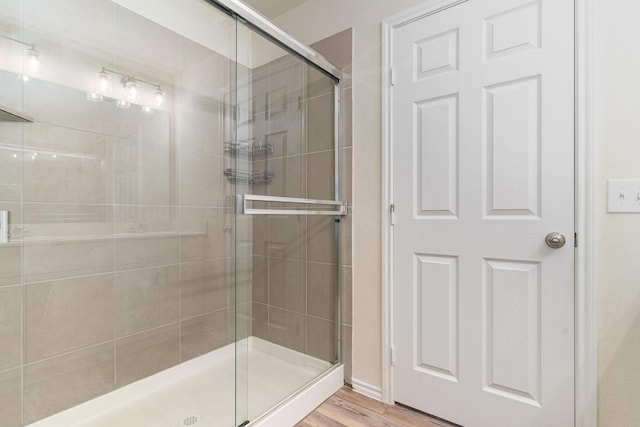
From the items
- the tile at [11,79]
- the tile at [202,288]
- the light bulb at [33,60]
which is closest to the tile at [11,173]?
the tile at [11,79]

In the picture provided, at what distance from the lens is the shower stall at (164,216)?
1.38m

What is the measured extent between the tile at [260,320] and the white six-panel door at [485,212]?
709mm

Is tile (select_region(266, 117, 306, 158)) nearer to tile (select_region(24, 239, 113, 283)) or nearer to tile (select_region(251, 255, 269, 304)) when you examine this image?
tile (select_region(251, 255, 269, 304))

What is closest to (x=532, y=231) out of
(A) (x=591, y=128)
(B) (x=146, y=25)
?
(A) (x=591, y=128)

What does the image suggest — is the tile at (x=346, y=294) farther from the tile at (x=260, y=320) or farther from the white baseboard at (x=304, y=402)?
the tile at (x=260, y=320)

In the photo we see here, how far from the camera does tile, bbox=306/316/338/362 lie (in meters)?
1.82

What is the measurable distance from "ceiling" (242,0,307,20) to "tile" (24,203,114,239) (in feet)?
5.44

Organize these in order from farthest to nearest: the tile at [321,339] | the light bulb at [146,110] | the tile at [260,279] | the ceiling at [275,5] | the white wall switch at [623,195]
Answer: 1. the ceiling at [275,5]
2. the tile at [321,339]
3. the light bulb at [146,110]
4. the tile at [260,279]
5. the white wall switch at [623,195]

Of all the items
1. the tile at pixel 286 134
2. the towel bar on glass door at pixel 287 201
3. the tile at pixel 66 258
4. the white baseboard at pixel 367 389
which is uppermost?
the tile at pixel 286 134

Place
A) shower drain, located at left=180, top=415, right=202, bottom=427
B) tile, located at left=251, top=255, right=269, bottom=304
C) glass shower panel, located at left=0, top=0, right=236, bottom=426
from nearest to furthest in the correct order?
1. glass shower panel, located at left=0, top=0, right=236, bottom=426
2. shower drain, located at left=180, top=415, right=202, bottom=427
3. tile, located at left=251, top=255, right=269, bottom=304

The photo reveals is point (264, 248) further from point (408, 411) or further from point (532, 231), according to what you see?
point (532, 231)

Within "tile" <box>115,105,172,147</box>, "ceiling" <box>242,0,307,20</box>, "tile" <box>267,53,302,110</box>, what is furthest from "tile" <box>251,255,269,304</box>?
"ceiling" <box>242,0,307,20</box>

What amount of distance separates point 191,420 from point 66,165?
138cm

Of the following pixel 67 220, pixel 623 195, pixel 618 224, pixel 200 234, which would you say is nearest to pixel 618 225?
pixel 618 224
